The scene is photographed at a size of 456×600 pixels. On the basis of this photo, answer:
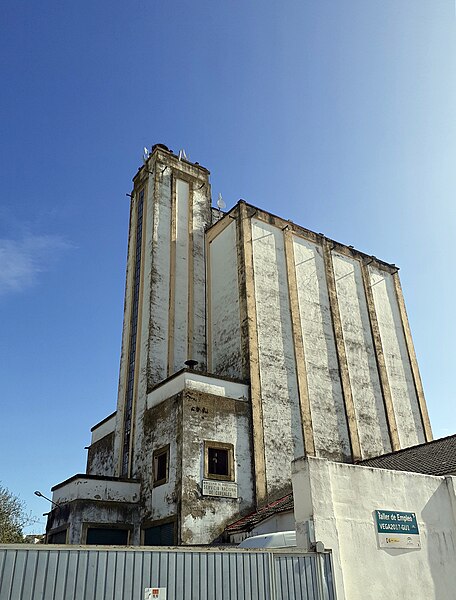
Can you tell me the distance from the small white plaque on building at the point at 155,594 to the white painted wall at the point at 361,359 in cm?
1756

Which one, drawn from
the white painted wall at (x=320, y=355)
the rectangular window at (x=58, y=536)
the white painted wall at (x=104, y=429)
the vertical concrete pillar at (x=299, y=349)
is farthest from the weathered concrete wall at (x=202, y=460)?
the white painted wall at (x=104, y=429)

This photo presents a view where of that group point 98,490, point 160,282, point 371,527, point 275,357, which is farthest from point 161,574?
point 160,282

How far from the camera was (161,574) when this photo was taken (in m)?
7.98

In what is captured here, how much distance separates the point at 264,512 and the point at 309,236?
1535 centimetres

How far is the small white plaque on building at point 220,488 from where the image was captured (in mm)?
17906

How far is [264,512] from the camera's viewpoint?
1756cm

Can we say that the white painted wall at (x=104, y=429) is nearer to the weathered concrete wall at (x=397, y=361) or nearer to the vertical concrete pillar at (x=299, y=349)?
the vertical concrete pillar at (x=299, y=349)

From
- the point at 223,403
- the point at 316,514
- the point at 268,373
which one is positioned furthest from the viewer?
the point at 268,373

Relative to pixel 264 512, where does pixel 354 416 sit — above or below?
above

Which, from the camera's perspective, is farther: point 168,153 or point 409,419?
point 168,153

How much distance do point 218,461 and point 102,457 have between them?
7912 mm

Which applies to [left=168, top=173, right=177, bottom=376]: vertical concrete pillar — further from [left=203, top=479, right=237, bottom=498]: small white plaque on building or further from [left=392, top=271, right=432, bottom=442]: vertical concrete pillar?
[left=392, top=271, right=432, bottom=442]: vertical concrete pillar

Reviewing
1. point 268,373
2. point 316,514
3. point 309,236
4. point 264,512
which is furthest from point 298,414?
point 316,514

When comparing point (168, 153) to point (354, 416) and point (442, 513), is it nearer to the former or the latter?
point (354, 416)
